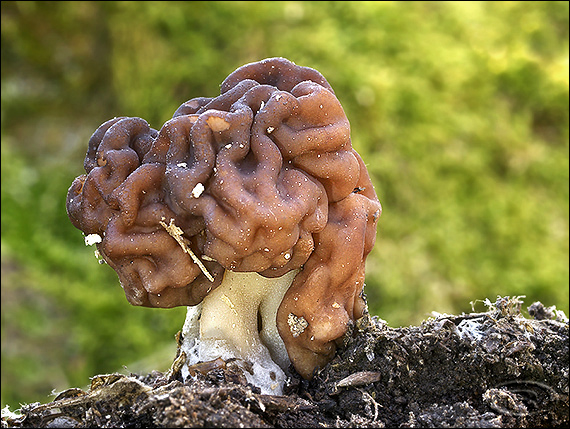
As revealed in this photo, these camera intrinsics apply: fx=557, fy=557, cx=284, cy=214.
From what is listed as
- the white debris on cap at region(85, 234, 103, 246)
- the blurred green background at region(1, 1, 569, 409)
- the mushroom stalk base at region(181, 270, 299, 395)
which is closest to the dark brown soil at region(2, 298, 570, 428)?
the mushroom stalk base at region(181, 270, 299, 395)

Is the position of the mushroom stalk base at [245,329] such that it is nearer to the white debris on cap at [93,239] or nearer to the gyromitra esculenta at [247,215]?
the gyromitra esculenta at [247,215]

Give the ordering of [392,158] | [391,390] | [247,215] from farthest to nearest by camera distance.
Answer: [392,158] < [391,390] < [247,215]

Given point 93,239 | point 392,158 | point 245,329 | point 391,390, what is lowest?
point 391,390

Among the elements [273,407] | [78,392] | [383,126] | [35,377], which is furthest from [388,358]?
[35,377]

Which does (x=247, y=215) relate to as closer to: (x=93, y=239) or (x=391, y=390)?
(x=93, y=239)

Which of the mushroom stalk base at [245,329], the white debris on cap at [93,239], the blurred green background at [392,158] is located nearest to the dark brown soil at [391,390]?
the mushroom stalk base at [245,329]

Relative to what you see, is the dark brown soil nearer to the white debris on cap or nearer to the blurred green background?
the white debris on cap

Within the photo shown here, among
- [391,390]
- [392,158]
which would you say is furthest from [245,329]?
[392,158]

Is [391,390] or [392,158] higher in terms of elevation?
[392,158]
